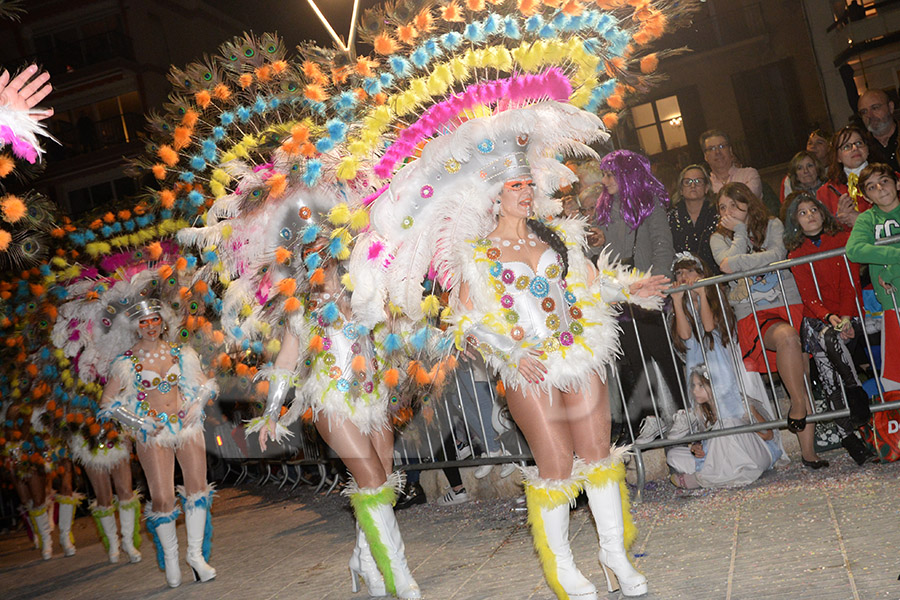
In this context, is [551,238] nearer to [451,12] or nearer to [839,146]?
[451,12]

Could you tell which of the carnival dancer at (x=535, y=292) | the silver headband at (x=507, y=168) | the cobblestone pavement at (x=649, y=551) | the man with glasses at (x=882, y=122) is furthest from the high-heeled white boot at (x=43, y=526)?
the man with glasses at (x=882, y=122)

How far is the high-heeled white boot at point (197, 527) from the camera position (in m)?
6.34

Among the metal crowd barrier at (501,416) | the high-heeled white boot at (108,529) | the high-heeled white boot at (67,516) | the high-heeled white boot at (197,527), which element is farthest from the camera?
the high-heeled white boot at (67,516)

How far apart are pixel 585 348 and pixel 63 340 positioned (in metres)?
5.81

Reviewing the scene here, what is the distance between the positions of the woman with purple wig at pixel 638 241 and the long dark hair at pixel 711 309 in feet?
0.60

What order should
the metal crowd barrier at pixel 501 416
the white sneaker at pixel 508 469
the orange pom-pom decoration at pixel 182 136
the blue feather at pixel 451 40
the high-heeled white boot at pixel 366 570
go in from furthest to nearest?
the white sneaker at pixel 508 469
the metal crowd barrier at pixel 501 416
the orange pom-pom decoration at pixel 182 136
the high-heeled white boot at pixel 366 570
the blue feather at pixel 451 40

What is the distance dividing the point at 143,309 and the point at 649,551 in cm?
408

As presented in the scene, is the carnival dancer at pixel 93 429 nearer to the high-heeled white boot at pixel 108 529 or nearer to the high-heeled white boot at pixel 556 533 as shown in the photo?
the high-heeled white boot at pixel 108 529

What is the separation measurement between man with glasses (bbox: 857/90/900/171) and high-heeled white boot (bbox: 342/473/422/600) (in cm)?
513

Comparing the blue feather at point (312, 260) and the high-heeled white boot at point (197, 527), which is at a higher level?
the blue feather at point (312, 260)

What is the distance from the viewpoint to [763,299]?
6.23 meters

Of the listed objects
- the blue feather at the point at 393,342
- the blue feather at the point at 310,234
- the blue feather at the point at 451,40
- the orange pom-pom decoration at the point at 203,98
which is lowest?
the blue feather at the point at 393,342

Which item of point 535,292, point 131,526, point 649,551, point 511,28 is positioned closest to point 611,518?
point 649,551

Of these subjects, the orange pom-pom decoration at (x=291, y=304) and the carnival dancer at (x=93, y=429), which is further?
the carnival dancer at (x=93, y=429)
